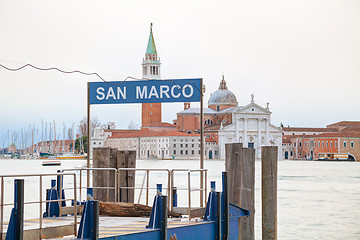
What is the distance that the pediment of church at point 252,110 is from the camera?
116 metres

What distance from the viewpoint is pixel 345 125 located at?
134m

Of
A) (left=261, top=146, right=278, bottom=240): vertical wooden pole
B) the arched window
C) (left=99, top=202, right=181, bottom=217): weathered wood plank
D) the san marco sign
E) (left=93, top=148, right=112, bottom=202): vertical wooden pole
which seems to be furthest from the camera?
the arched window

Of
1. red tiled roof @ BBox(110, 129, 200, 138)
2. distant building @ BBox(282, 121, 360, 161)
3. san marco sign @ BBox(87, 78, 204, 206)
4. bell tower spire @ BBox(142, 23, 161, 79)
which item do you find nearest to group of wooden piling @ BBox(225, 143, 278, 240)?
san marco sign @ BBox(87, 78, 204, 206)

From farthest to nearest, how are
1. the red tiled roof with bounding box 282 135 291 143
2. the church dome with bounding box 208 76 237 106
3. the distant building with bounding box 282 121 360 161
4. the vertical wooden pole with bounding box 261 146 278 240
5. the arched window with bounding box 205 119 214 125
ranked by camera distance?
1. the church dome with bounding box 208 76 237 106
2. the red tiled roof with bounding box 282 135 291 143
3. the arched window with bounding box 205 119 214 125
4. the distant building with bounding box 282 121 360 161
5. the vertical wooden pole with bounding box 261 146 278 240

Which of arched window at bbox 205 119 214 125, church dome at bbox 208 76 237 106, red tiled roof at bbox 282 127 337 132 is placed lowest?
red tiled roof at bbox 282 127 337 132

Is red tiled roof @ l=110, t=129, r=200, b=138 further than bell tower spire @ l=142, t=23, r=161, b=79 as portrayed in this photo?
No

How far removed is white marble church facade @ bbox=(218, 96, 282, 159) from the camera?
377 feet

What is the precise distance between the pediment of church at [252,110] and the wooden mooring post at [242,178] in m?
106

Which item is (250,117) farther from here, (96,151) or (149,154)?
(96,151)

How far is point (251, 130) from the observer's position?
11719 cm

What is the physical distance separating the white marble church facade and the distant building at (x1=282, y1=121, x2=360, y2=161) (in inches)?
222

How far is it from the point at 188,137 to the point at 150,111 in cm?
977

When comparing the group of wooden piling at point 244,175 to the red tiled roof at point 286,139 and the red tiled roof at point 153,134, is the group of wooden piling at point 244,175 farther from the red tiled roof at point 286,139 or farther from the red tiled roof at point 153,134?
the red tiled roof at point 286,139

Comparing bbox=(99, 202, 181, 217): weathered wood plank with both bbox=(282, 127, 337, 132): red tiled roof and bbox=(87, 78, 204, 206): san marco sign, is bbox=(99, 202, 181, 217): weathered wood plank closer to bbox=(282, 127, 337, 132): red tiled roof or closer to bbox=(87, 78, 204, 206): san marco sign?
bbox=(87, 78, 204, 206): san marco sign
